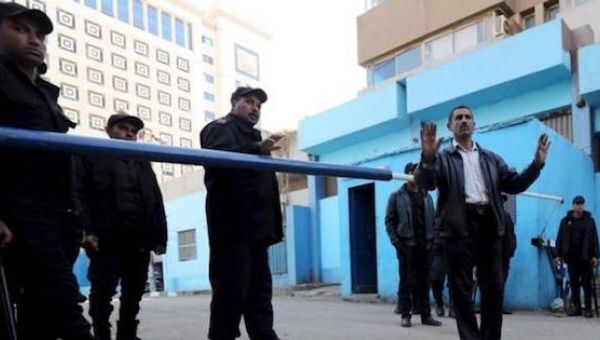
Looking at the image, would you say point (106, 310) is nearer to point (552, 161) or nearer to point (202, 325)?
point (202, 325)

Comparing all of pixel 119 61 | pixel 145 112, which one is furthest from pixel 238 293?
pixel 119 61

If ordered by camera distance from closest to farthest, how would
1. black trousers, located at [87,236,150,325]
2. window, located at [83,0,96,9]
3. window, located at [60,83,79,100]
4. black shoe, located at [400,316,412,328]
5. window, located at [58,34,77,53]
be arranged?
black trousers, located at [87,236,150,325], black shoe, located at [400,316,412,328], window, located at [60,83,79,100], window, located at [58,34,77,53], window, located at [83,0,96,9]

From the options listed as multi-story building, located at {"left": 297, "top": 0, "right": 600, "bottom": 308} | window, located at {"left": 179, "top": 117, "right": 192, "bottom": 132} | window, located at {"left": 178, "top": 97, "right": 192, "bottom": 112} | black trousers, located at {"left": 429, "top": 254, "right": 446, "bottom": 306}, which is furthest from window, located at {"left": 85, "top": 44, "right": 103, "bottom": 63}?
black trousers, located at {"left": 429, "top": 254, "right": 446, "bottom": 306}

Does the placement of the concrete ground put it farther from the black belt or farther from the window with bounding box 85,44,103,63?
the window with bounding box 85,44,103,63

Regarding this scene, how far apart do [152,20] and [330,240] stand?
6206 centimetres

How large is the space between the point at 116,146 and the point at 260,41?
282 feet

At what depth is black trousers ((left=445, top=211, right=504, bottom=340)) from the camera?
456 cm

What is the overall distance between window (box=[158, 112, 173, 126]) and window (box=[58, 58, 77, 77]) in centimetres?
1149

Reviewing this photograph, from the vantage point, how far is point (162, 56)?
245 feet

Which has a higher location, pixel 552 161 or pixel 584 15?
pixel 584 15

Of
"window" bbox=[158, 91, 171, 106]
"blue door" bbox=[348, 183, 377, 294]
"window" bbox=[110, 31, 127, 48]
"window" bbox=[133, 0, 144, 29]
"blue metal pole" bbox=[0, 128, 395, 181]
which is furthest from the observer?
"window" bbox=[158, 91, 171, 106]

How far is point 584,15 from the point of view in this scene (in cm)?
1394

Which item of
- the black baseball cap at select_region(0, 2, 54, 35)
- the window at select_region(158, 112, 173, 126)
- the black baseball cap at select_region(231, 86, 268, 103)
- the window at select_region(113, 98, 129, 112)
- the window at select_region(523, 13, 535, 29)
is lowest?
the black baseball cap at select_region(231, 86, 268, 103)

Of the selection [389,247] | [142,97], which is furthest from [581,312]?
[142,97]
